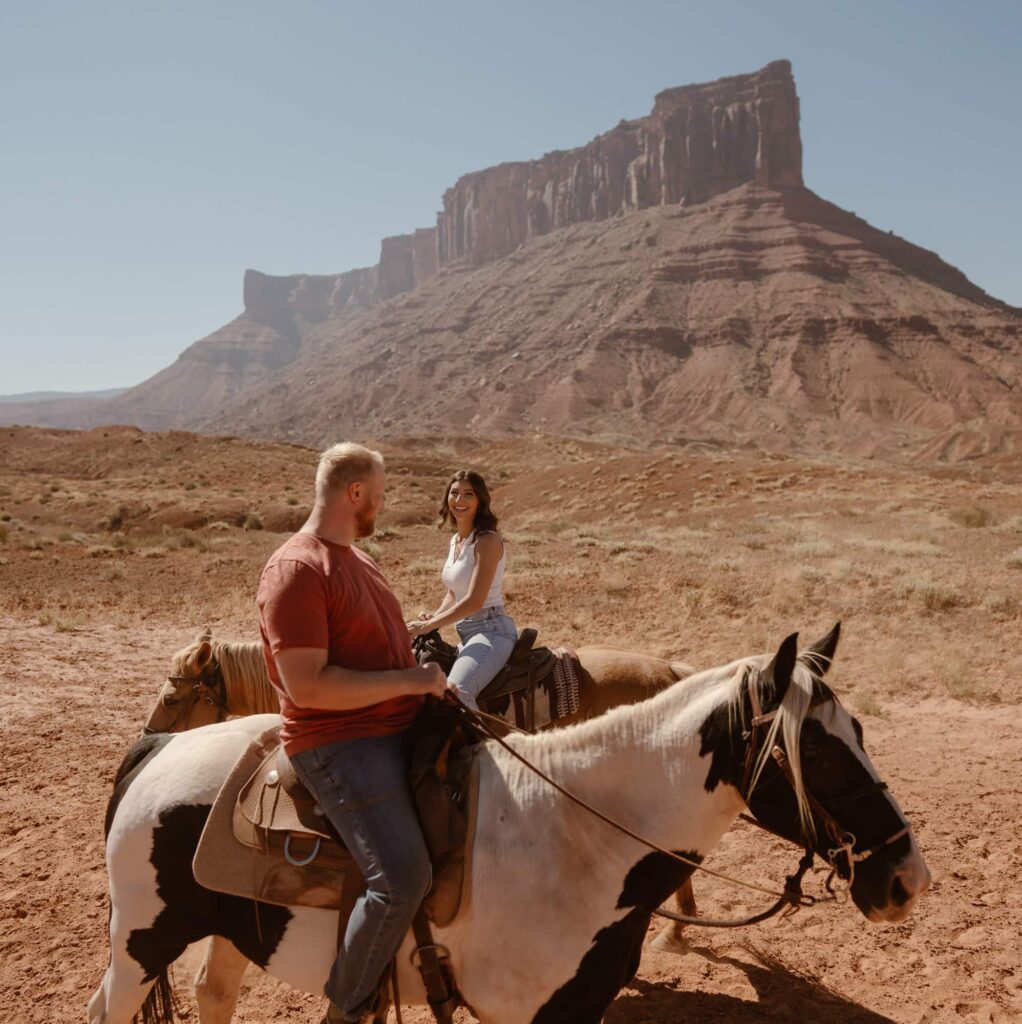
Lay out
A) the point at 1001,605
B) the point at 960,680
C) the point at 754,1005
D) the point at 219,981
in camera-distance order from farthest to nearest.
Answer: the point at 1001,605 → the point at 960,680 → the point at 754,1005 → the point at 219,981

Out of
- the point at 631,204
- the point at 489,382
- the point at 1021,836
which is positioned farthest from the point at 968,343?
the point at 1021,836

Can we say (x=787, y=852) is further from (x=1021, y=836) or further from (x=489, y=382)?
(x=489, y=382)

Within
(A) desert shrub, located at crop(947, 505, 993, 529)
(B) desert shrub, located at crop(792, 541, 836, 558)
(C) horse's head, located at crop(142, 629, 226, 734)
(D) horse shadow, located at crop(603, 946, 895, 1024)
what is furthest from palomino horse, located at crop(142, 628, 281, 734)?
(A) desert shrub, located at crop(947, 505, 993, 529)

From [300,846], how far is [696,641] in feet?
33.3

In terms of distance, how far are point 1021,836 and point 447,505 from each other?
545cm

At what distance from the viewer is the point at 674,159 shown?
141 meters

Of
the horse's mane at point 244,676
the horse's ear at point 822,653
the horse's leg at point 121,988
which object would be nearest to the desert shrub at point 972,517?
the horse's ear at point 822,653

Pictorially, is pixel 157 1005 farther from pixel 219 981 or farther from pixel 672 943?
pixel 672 943

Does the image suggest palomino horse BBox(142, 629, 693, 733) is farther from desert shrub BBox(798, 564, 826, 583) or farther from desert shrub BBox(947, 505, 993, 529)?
desert shrub BBox(947, 505, 993, 529)

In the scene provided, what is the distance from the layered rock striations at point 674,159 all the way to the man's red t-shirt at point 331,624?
150182 millimetres

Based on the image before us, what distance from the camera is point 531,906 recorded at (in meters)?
2.81

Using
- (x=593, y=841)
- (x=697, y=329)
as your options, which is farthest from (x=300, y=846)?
(x=697, y=329)

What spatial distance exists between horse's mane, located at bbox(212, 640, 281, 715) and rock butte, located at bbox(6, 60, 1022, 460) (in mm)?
64424

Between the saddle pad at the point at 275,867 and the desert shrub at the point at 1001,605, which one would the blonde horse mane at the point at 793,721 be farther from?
the desert shrub at the point at 1001,605
